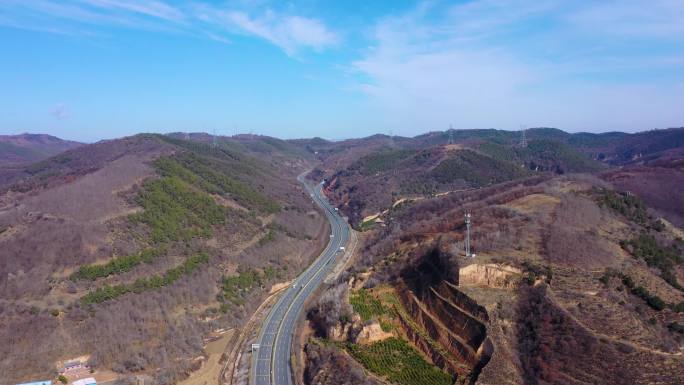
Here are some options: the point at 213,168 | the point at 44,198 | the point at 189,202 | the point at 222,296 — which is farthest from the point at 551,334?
the point at 213,168

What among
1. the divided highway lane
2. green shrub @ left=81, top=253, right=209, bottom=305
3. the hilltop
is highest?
the hilltop

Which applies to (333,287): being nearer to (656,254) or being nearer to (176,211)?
(176,211)

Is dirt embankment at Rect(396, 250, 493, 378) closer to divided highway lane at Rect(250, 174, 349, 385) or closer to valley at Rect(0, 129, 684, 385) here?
valley at Rect(0, 129, 684, 385)

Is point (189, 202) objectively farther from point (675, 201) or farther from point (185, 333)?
point (675, 201)

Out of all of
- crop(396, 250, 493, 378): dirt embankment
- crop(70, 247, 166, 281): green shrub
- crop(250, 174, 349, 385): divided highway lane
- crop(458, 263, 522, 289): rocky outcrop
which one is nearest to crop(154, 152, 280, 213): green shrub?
crop(250, 174, 349, 385): divided highway lane

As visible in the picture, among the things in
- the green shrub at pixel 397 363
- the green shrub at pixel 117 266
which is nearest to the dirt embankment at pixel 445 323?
the green shrub at pixel 397 363

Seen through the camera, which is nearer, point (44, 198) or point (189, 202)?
point (44, 198)

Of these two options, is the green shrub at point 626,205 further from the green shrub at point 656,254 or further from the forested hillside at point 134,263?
the forested hillside at point 134,263

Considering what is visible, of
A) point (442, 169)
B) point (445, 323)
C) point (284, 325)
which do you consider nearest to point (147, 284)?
point (284, 325)
